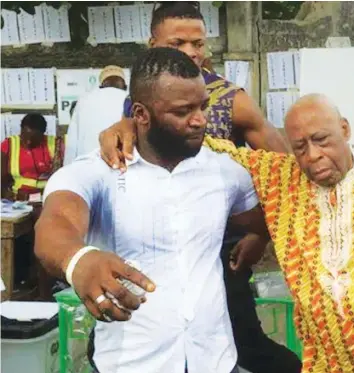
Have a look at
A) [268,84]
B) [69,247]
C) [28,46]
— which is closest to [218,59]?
[268,84]

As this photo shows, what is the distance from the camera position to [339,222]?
2756 millimetres

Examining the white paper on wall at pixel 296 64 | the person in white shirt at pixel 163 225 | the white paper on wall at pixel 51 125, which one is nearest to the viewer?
the person in white shirt at pixel 163 225

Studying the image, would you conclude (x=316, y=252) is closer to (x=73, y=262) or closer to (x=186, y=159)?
(x=186, y=159)

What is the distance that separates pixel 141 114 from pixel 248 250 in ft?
2.36

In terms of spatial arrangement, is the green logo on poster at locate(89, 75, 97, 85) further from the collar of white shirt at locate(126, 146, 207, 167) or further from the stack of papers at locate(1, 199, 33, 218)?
the collar of white shirt at locate(126, 146, 207, 167)

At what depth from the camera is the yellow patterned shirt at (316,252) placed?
271 cm

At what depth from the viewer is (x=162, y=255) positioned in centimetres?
260

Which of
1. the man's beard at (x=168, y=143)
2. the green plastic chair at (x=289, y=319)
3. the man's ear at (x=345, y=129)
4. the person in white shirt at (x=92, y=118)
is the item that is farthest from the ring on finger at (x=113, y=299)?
the person in white shirt at (x=92, y=118)

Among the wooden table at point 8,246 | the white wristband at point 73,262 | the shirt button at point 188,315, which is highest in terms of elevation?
the white wristband at point 73,262

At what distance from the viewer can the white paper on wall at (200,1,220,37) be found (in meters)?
6.96

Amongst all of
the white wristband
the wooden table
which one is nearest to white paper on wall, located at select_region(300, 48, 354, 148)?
the wooden table

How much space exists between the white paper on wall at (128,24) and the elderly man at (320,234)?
4.36 m

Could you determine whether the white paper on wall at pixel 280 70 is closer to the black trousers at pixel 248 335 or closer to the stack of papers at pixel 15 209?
the stack of papers at pixel 15 209

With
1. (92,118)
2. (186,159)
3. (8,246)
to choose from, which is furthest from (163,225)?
(8,246)
